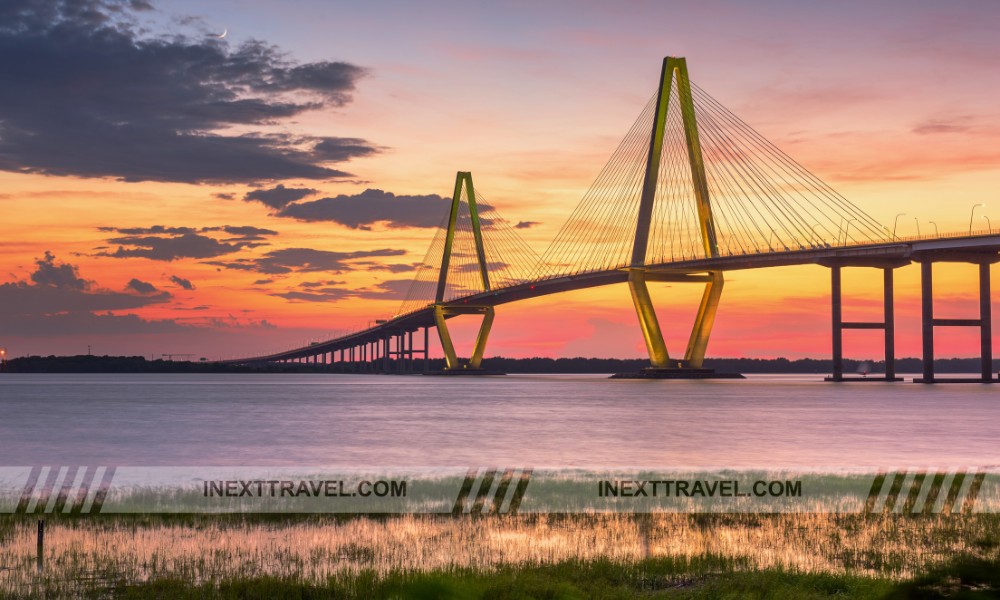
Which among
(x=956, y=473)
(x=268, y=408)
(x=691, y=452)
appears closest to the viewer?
(x=956, y=473)

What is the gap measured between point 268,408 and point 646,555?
211 feet

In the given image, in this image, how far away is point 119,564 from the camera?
11.6m

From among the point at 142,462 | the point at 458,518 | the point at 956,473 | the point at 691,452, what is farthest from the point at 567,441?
the point at 458,518

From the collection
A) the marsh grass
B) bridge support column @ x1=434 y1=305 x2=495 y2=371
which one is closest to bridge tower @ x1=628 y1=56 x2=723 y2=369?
bridge support column @ x1=434 y1=305 x2=495 y2=371

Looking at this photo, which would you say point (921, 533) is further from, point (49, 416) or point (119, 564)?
point (49, 416)

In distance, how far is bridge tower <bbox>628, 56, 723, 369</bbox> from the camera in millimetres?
88688

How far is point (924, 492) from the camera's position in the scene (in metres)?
18.9

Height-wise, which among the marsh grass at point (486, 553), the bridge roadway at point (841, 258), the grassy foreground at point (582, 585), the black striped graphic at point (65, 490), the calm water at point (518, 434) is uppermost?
the bridge roadway at point (841, 258)

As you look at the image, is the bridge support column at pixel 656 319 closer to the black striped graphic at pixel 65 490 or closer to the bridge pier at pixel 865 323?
the bridge pier at pixel 865 323

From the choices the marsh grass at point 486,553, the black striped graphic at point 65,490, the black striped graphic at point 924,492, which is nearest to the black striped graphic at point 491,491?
the marsh grass at point 486,553

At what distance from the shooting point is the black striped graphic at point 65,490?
17109mm

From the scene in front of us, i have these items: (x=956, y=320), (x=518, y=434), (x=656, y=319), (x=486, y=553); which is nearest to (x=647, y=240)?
(x=656, y=319)

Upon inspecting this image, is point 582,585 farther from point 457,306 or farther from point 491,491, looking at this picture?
point 457,306

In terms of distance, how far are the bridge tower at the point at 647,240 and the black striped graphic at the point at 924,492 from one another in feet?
213
